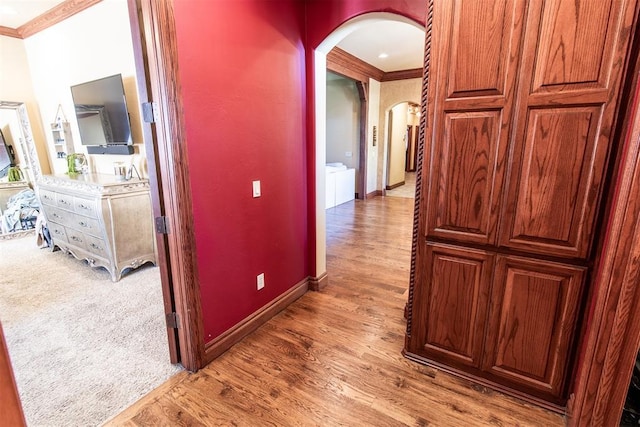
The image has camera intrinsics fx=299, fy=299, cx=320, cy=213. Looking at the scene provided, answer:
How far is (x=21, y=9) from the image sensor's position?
386 cm

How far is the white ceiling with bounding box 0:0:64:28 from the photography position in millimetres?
3693

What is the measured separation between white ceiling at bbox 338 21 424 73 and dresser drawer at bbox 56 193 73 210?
13.9 ft

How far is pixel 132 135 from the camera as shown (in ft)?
11.4

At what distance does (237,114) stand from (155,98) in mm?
533

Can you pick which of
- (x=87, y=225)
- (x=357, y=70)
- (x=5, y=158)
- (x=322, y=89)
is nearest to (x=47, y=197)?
(x=87, y=225)

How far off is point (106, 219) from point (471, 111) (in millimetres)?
3382

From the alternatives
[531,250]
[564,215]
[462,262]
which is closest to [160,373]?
[462,262]

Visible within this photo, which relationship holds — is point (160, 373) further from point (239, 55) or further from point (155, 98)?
point (239, 55)

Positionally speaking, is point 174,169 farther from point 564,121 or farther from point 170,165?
point 564,121

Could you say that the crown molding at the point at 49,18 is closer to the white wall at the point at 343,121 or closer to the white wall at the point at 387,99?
the white wall at the point at 343,121

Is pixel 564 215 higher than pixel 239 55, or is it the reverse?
pixel 239 55

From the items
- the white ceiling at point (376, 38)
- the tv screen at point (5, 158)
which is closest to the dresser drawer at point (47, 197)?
the white ceiling at point (376, 38)

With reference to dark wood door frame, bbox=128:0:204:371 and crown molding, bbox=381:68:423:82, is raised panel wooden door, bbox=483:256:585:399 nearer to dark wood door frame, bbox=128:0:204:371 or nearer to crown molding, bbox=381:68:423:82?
dark wood door frame, bbox=128:0:204:371

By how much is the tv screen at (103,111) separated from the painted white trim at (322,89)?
2.27 metres
